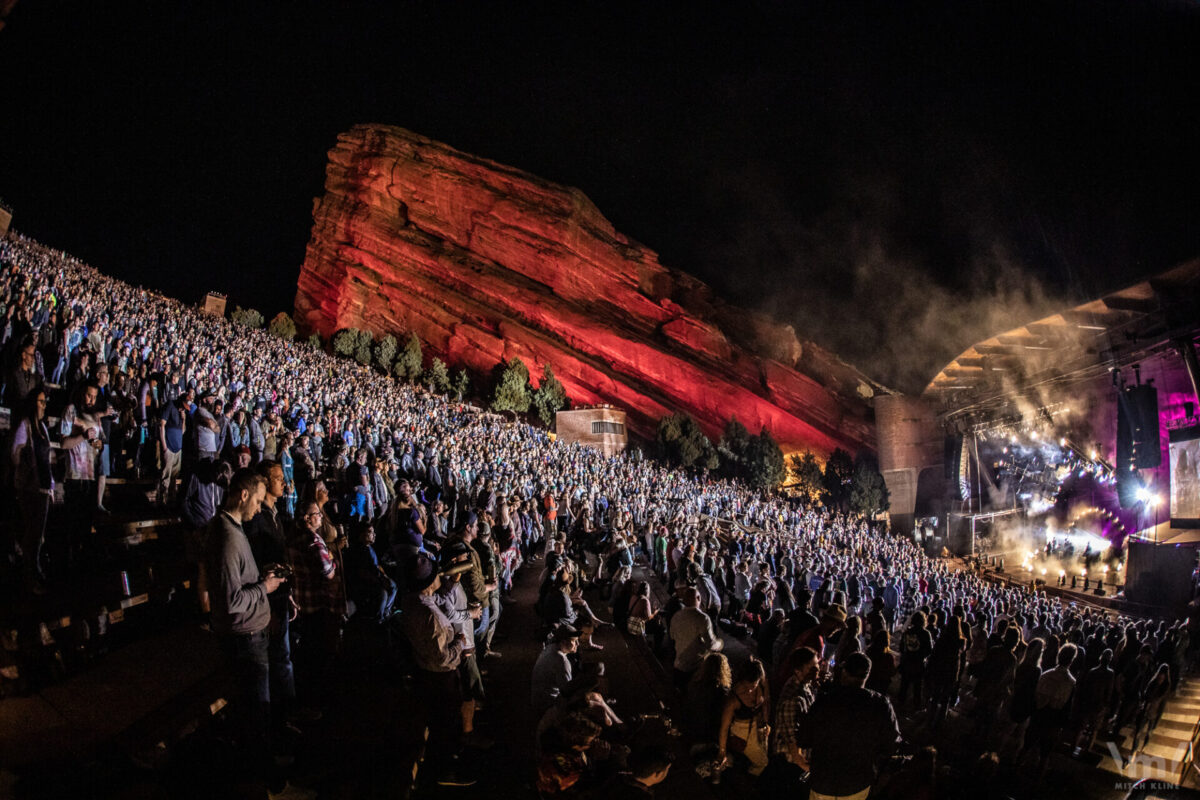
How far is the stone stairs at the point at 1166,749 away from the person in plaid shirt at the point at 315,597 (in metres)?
7.74

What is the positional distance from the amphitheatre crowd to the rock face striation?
5238cm

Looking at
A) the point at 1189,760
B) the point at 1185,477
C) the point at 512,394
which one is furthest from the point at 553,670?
the point at 512,394

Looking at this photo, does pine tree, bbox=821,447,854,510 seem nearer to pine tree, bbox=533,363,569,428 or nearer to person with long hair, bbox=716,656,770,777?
pine tree, bbox=533,363,569,428

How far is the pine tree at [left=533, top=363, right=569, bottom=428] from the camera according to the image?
57594mm

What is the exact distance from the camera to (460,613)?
490 cm

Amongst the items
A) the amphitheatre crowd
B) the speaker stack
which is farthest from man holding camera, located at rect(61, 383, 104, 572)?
the speaker stack

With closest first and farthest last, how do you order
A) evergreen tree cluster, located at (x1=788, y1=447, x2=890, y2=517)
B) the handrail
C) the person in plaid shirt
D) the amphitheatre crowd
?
the amphitheatre crowd → the person in plaid shirt → the handrail → evergreen tree cluster, located at (x1=788, y1=447, x2=890, y2=517)

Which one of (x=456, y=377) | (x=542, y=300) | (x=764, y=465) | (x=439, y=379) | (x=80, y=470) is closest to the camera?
(x=80, y=470)

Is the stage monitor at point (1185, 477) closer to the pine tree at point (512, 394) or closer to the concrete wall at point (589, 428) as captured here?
the concrete wall at point (589, 428)

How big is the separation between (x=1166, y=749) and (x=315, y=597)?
10.7m

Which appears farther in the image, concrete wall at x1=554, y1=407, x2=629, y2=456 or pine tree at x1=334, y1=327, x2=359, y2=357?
pine tree at x1=334, y1=327, x2=359, y2=357

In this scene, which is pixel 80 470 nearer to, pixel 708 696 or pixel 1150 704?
pixel 708 696

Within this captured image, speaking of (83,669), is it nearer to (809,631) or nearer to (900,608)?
(809,631)

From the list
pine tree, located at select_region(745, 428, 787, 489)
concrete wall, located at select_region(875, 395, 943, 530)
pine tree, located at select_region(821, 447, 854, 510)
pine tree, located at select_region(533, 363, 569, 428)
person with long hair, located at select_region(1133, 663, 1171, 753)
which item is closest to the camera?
person with long hair, located at select_region(1133, 663, 1171, 753)
